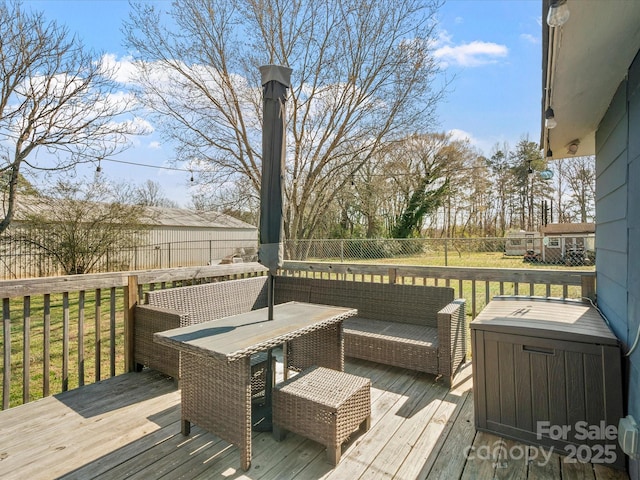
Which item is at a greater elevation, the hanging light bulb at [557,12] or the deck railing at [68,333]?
the hanging light bulb at [557,12]

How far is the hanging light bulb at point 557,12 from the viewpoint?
3.76ft

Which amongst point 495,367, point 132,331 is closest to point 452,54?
point 495,367

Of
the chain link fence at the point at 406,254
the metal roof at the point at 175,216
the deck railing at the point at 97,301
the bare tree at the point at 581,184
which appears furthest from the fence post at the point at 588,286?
the bare tree at the point at 581,184

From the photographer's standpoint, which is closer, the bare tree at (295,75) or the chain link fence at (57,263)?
the bare tree at (295,75)

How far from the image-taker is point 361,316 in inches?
137

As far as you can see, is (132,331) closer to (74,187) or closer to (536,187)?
(74,187)

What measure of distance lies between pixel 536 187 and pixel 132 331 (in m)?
21.2

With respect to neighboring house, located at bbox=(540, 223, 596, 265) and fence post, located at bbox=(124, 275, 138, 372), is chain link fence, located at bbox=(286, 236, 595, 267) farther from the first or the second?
fence post, located at bbox=(124, 275, 138, 372)

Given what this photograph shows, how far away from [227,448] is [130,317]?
1602mm

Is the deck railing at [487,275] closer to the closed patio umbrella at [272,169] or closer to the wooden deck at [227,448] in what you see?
the wooden deck at [227,448]

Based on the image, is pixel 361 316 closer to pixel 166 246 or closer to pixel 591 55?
pixel 591 55

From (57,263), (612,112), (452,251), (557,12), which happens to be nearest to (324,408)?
(557,12)

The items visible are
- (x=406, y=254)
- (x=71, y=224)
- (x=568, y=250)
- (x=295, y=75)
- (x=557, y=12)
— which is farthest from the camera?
(x=406, y=254)

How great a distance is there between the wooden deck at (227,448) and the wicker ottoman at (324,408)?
13cm
